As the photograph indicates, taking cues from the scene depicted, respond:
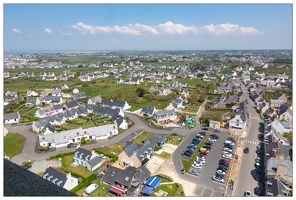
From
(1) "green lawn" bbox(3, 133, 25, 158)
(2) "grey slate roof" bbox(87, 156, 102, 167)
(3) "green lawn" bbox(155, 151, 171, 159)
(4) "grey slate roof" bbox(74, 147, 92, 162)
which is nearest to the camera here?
(2) "grey slate roof" bbox(87, 156, 102, 167)

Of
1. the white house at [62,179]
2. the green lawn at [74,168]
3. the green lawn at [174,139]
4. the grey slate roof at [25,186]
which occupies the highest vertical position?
the grey slate roof at [25,186]

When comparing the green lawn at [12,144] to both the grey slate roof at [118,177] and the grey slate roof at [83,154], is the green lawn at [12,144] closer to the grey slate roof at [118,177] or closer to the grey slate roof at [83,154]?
the grey slate roof at [83,154]

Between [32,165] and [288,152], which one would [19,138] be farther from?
[288,152]

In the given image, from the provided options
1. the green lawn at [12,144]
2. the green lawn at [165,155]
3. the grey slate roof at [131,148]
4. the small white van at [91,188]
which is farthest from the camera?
the green lawn at [12,144]

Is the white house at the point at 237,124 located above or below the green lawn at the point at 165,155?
above

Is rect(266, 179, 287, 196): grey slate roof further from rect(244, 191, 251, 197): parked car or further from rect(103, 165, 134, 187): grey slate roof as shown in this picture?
rect(103, 165, 134, 187): grey slate roof

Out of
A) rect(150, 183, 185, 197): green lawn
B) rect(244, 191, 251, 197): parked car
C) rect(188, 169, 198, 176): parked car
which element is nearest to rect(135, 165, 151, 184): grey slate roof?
rect(150, 183, 185, 197): green lawn

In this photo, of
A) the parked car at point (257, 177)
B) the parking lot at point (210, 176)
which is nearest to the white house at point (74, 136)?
the parking lot at point (210, 176)
